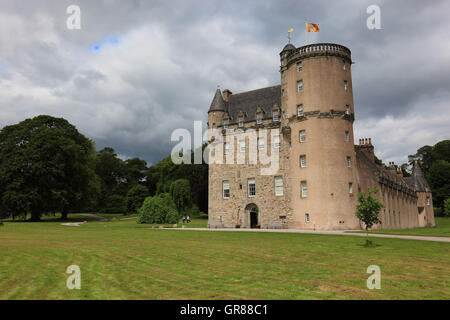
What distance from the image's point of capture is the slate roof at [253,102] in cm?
4167

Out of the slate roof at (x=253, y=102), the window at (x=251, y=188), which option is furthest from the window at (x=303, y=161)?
the slate roof at (x=253, y=102)

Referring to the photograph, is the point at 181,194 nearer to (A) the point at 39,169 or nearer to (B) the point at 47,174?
(B) the point at 47,174

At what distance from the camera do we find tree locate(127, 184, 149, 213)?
81.8m

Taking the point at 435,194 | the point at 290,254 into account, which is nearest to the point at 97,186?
the point at 290,254

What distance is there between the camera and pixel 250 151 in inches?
1607

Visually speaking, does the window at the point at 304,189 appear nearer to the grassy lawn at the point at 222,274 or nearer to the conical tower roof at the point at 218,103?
the conical tower roof at the point at 218,103

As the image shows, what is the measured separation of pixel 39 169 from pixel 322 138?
38.9 meters

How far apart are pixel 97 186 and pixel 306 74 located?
43.0 meters

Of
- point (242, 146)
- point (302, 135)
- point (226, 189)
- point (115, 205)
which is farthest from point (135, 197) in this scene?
point (302, 135)

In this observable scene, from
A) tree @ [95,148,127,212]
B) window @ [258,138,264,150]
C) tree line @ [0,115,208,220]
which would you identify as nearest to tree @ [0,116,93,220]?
tree line @ [0,115,208,220]

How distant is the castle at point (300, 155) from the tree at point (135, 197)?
144 ft

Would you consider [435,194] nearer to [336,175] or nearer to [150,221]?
[336,175]

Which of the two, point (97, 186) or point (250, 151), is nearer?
point (250, 151)

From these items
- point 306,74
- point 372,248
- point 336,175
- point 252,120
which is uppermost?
point 306,74
